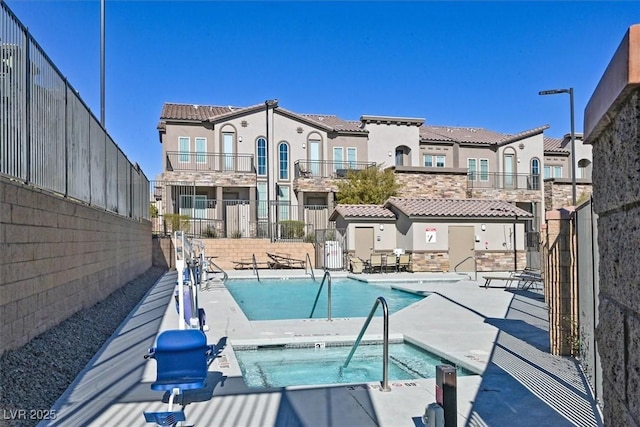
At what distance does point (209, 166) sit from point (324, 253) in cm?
1060

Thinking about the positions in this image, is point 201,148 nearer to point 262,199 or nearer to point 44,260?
point 262,199

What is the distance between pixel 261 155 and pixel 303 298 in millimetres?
16408

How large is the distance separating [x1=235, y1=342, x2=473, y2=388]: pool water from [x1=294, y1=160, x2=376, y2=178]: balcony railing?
22597mm

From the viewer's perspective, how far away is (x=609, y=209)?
1842 millimetres

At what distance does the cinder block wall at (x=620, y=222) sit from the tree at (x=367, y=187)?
88.6ft

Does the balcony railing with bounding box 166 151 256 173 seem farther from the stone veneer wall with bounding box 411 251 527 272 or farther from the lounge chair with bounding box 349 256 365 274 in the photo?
the stone veneer wall with bounding box 411 251 527 272

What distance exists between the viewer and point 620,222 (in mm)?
1684

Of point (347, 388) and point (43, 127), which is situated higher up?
point (43, 127)

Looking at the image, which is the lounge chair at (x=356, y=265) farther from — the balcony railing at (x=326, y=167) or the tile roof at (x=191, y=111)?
the tile roof at (x=191, y=111)

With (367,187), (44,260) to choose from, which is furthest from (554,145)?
→ (44,260)

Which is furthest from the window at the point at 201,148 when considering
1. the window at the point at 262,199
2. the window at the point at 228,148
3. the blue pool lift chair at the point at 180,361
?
the blue pool lift chair at the point at 180,361

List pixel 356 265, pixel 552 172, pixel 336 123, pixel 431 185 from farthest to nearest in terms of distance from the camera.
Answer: pixel 552 172
pixel 336 123
pixel 431 185
pixel 356 265

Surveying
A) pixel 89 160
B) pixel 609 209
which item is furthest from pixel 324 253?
pixel 609 209

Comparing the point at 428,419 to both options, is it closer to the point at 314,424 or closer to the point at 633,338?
the point at 314,424
